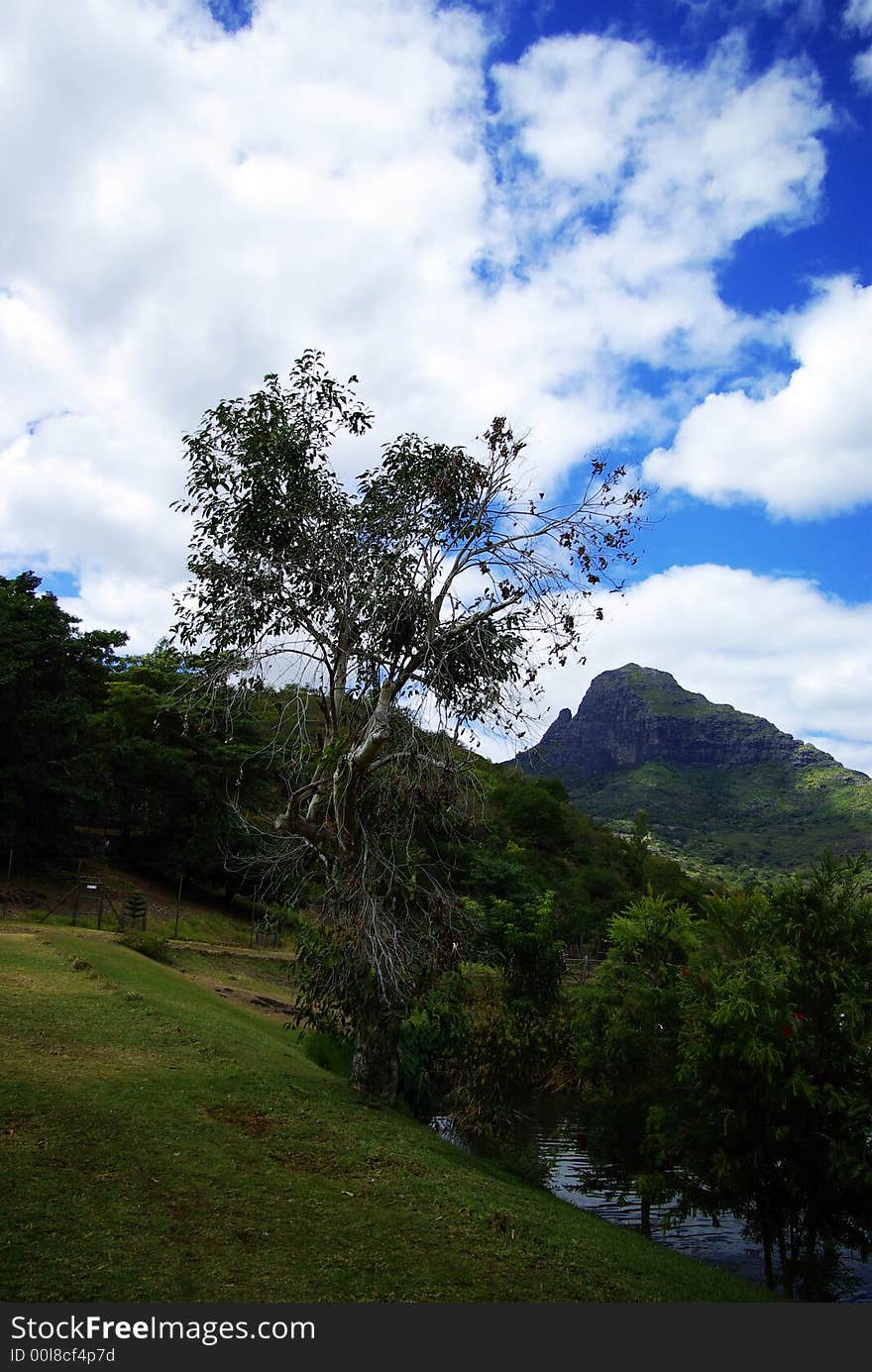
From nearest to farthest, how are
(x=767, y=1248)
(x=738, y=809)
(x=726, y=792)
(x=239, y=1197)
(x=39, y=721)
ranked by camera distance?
(x=239, y=1197) → (x=767, y=1248) → (x=39, y=721) → (x=738, y=809) → (x=726, y=792)

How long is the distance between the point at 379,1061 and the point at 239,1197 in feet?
18.5

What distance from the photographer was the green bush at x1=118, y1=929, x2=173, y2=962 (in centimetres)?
2170

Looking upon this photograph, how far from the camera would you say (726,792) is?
517 feet

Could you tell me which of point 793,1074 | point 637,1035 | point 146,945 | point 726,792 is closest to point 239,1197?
point 793,1074

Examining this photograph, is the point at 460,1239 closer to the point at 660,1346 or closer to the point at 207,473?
the point at 660,1346

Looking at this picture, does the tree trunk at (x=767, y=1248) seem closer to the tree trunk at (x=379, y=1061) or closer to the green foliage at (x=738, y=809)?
the tree trunk at (x=379, y=1061)

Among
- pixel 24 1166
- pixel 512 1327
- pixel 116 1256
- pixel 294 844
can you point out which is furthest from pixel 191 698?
pixel 512 1327

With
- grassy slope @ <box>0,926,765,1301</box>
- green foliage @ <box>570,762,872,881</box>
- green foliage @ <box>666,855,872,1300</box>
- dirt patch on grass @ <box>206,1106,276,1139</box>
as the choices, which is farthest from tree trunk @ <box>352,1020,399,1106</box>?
green foliage @ <box>570,762,872,881</box>

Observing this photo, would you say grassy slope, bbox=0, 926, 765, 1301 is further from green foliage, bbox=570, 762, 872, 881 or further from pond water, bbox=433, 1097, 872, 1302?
green foliage, bbox=570, 762, 872, 881

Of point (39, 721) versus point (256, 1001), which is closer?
point (256, 1001)

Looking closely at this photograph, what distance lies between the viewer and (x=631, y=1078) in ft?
41.4

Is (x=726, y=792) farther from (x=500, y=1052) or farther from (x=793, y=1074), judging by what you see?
(x=793, y=1074)

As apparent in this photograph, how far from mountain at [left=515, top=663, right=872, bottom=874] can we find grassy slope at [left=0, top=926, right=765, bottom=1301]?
89.6 m

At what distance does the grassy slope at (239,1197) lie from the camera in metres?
5.93
